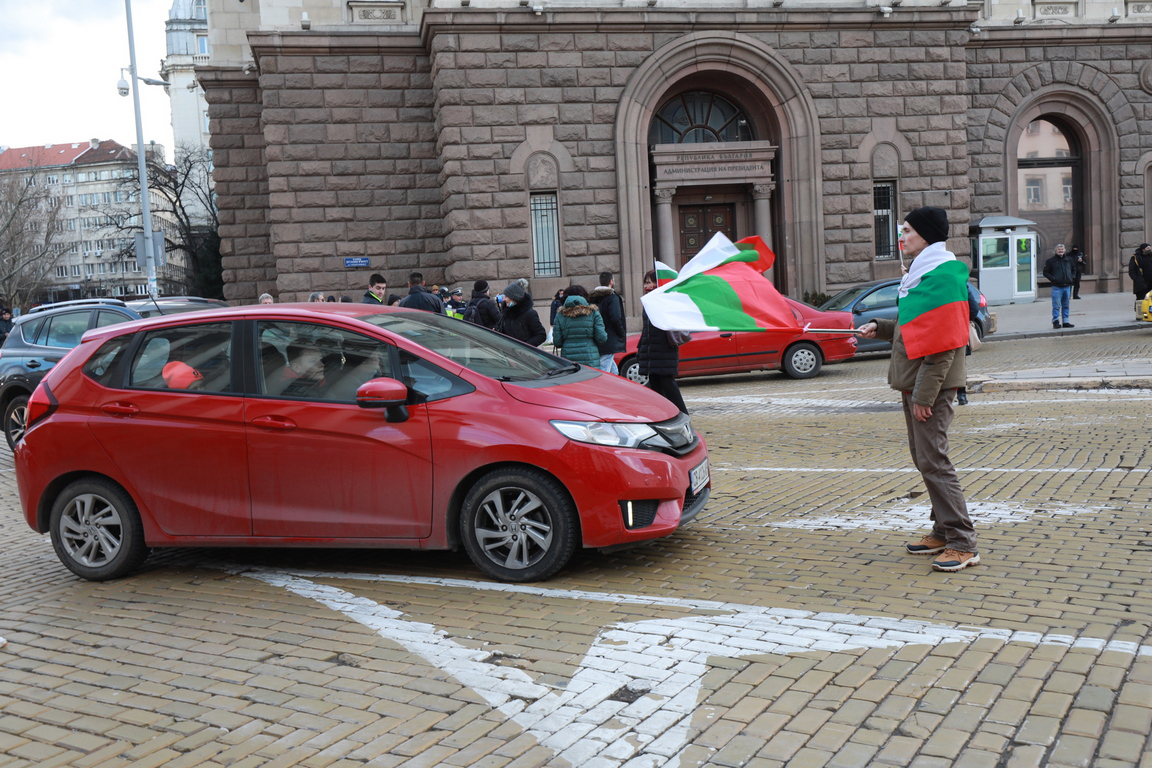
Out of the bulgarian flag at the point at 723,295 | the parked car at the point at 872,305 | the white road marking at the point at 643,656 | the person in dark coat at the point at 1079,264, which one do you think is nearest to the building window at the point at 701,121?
the parked car at the point at 872,305

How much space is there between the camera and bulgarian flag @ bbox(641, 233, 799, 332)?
669 centimetres

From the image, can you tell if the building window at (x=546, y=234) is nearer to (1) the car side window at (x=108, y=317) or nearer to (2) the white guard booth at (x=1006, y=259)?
(1) the car side window at (x=108, y=317)

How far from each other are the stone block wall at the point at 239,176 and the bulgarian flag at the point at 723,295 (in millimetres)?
20432

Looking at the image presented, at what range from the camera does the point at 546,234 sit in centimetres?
2306

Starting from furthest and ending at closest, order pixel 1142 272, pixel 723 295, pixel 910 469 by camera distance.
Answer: pixel 1142 272
pixel 910 469
pixel 723 295

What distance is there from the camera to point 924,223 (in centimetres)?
544

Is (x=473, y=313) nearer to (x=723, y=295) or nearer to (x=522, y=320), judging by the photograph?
(x=522, y=320)

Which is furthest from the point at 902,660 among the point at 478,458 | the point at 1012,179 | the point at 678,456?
the point at 1012,179

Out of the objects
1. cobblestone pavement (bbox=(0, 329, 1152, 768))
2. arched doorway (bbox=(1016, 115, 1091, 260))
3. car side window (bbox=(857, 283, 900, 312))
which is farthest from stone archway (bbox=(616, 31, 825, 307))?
cobblestone pavement (bbox=(0, 329, 1152, 768))

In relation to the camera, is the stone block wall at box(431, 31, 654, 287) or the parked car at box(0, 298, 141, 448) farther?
the stone block wall at box(431, 31, 654, 287)

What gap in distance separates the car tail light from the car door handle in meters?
1.46

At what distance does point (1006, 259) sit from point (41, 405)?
2504cm

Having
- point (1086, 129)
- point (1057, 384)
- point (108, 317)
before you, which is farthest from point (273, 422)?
point (1086, 129)

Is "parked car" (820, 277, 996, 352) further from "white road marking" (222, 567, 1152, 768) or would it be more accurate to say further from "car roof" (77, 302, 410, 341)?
"white road marking" (222, 567, 1152, 768)
